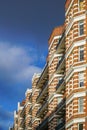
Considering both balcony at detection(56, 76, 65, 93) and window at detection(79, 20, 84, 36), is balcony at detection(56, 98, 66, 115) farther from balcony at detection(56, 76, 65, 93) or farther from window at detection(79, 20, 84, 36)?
window at detection(79, 20, 84, 36)

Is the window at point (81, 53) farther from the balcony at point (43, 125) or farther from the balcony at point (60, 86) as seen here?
the balcony at point (43, 125)

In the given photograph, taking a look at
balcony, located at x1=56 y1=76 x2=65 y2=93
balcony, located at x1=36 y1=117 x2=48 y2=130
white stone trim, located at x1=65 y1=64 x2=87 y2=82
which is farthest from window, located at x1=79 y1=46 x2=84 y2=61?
balcony, located at x1=36 y1=117 x2=48 y2=130

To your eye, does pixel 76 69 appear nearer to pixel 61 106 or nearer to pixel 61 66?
pixel 61 106

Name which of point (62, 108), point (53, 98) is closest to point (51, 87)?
point (53, 98)

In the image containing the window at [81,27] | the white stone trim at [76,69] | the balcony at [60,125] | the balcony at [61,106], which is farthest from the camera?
the balcony at [60,125]

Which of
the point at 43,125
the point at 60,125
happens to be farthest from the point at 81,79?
the point at 43,125

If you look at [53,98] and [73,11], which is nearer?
[73,11]

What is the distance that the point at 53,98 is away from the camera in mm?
77125

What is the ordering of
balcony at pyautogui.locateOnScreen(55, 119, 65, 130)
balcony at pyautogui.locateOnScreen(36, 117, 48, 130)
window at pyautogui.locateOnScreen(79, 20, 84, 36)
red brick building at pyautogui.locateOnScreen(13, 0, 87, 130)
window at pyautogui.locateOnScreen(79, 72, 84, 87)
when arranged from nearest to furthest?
red brick building at pyautogui.locateOnScreen(13, 0, 87, 130), window at pyautogui.locateOnScreen(79, 72, 84, 87), window at pyautogui.locateOnScreen(79, 20, 84, 36), balcony at pyautogui.locateOnScreen(55, 119, 65, 130), balcony at pyautogui.locateOnScreen(36, 117, 48, 130)

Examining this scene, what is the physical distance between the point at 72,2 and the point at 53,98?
19.3 metres

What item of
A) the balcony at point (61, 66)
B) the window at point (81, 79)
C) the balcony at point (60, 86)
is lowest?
the window at point (81, 79)

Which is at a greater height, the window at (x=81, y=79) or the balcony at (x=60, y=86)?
the balcony at (x=60, y=86)

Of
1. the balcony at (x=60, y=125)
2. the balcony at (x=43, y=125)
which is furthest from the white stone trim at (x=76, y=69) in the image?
the balcony at (x=43, y=125)

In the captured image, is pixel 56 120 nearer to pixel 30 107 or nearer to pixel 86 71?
pixel 86 71
